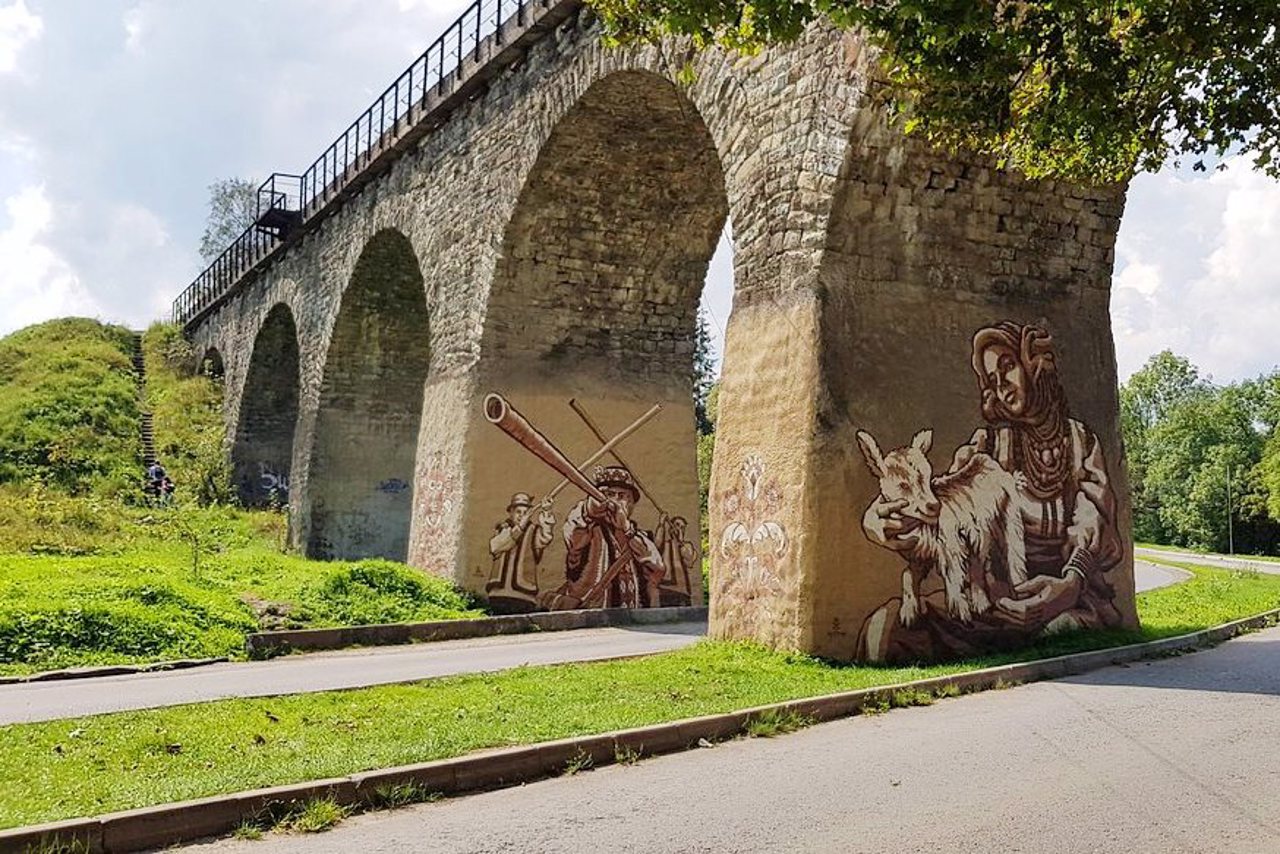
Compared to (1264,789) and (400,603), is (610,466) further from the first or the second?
(1264,789)

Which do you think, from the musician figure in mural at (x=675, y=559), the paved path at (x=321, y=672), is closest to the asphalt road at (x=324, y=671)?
the paved path at (x=321, y=672)

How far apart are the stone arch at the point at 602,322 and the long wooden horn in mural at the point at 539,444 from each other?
10cm

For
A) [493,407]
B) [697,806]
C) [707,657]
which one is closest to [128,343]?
[493,407]

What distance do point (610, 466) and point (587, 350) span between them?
1.64m

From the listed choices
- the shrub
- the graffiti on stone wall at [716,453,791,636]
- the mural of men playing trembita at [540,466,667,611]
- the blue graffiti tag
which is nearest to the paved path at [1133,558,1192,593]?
the mural of men playing trembita at [540,466,667,611]

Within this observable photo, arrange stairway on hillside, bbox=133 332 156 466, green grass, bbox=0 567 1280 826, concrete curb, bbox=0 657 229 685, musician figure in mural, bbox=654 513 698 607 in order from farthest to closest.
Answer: stairway on hillside, bbox=133 332 156 466 → musician figure in mural, bbox=654 513 698 607 → concrete curb, bbox=0 657 229 685 → green grass, bbox=0 567 1280 826

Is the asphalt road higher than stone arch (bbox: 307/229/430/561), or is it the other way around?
stone arch (bbox: 307/229/430/561)

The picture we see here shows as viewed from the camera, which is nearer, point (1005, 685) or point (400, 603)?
point (1005, 685)

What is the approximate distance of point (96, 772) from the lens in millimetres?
5684

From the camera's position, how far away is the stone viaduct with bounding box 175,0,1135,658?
9.55 meters

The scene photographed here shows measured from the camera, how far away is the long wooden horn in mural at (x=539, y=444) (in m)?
15.5

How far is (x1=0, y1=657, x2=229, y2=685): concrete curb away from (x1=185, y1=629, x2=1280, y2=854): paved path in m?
6.45

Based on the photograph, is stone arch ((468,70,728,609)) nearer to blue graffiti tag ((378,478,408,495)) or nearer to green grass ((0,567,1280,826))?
green grass ((0,567,1280,826))

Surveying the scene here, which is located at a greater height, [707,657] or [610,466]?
[610,466]
